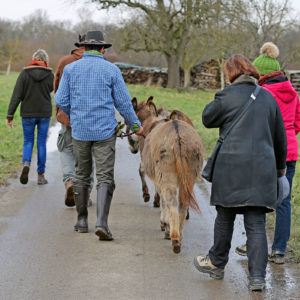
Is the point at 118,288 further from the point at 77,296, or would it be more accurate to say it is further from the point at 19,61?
the point at 19,61

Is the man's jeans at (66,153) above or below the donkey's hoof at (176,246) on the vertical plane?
above

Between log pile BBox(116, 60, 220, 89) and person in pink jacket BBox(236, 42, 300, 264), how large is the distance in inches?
1583

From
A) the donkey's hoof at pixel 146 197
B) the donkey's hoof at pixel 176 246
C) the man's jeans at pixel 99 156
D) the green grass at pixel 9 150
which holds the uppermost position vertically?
the man's jeans at pixel 99 156

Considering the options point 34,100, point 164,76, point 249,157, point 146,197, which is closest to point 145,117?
point 146,197

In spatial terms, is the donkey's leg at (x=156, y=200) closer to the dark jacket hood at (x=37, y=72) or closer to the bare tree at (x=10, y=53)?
the dark jacket hood at (x=37, y=72)

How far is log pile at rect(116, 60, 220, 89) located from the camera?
4553 centimetres

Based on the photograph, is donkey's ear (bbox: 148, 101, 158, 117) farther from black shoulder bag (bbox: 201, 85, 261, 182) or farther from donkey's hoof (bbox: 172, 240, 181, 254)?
black shoulder bag (bbox: 201, 85, 261, 182)

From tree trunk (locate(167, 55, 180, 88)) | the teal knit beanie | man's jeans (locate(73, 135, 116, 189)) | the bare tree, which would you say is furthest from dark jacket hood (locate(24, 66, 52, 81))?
the bare tree

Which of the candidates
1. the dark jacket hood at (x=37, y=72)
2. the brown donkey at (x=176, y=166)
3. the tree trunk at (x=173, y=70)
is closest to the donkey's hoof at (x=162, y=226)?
the brown donkey at (x=176, y=166)

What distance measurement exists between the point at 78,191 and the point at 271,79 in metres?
2.48

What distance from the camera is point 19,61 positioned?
71062mm

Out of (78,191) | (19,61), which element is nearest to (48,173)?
(78,191)

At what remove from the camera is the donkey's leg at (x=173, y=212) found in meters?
4.99

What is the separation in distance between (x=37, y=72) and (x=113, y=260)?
4.31 meters
